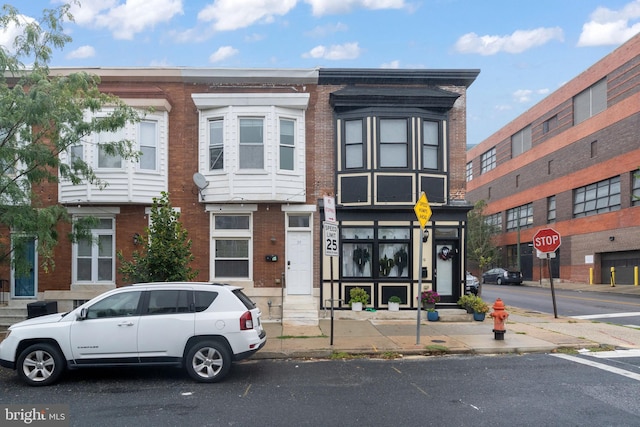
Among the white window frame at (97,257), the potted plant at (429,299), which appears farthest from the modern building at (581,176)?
the white window frame at (97,257)

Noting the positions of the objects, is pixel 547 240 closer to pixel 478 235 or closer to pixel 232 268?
pixel 232 268

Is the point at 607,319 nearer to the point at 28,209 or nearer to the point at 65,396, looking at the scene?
the point at 65,396

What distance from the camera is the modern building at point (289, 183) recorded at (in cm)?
1423

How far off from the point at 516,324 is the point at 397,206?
4612mm

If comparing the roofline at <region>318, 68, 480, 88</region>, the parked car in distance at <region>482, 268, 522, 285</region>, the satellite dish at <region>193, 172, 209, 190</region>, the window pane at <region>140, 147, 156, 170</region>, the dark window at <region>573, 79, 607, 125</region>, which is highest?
the dark window at <region>573, 79, 607, 125</region>

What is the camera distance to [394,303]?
14312 millimetres

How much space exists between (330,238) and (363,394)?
3.81 metres

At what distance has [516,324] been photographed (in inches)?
543

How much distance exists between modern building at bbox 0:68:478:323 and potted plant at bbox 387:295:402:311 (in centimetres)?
22

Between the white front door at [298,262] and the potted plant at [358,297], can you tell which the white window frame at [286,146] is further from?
the potted plant at [358,297]

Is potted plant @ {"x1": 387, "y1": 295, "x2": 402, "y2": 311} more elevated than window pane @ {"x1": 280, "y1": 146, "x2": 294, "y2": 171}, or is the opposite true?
window pane @ {"x1": 280, "y1": 146, "x2": 294, "y2": 171}

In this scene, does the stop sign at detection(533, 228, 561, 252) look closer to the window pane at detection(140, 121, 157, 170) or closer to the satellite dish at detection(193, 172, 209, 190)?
the satellite dish at detection(193, 172, 209, 190)

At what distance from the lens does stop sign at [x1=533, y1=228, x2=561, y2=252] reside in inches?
581

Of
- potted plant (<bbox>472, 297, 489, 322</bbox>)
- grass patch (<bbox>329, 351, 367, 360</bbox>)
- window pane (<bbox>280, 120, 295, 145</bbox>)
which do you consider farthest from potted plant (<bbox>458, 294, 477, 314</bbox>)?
window pane (<bbox>280, 120, 295, 145</bbox>)
